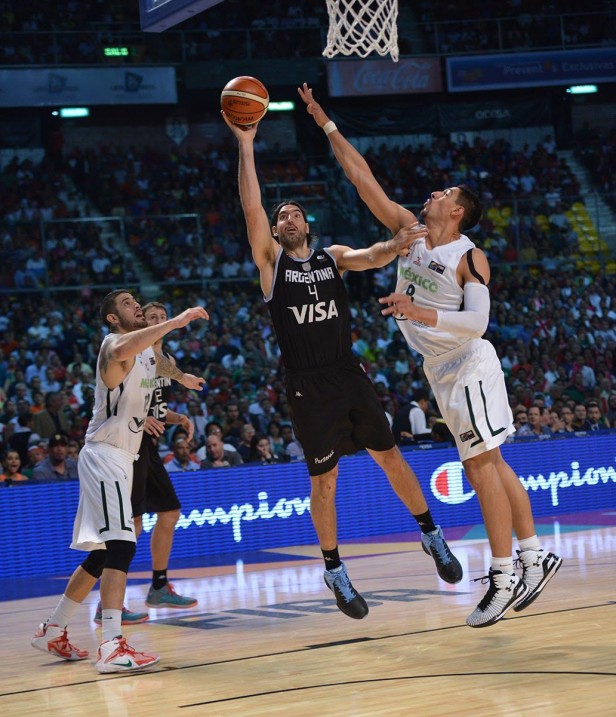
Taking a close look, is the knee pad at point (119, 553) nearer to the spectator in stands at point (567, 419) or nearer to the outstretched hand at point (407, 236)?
the outstretched hand at point (407, 236)

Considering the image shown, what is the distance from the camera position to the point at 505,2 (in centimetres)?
2620

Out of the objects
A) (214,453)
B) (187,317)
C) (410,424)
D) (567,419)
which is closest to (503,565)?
(187,317)

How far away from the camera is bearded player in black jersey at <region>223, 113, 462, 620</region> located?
6.41 metres

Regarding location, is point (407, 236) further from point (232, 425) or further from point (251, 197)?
point (232, 425)

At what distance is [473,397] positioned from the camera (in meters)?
6.11

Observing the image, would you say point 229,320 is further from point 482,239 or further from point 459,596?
point 459,596

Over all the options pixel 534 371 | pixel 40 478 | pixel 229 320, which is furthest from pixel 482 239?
Result: pixel 40 478

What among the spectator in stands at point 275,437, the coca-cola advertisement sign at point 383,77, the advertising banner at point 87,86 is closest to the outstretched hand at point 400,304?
the spectator in stands at point 275,437

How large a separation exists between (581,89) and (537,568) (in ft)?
71.7

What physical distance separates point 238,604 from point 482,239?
13.3m

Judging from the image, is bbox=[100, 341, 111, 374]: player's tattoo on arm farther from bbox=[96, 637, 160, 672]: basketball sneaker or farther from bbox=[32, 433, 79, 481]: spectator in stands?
bbox=[32, 433, 79, 481]: spectator in stands

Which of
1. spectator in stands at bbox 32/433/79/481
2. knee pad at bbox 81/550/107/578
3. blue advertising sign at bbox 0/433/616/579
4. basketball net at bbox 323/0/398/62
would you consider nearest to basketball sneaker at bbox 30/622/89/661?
knee pad at bbox 81/550/107/578

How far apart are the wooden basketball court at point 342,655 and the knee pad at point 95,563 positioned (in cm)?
52

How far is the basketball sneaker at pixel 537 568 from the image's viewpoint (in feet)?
20.4
